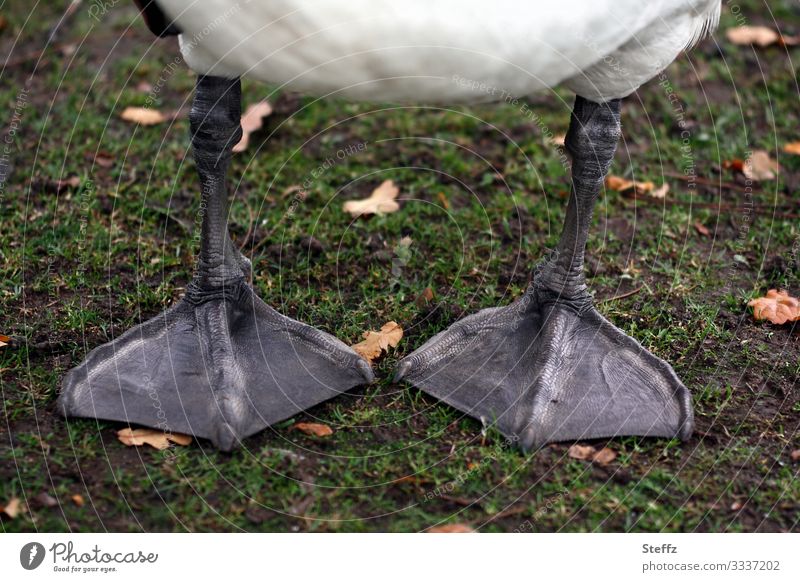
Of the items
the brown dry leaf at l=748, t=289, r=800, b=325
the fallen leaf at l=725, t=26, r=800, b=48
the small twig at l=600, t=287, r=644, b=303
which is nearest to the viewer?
the brown dry leaf at l=748, t=289, r=800, b=325

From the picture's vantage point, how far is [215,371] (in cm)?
287

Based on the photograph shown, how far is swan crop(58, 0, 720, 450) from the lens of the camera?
232 centimetres

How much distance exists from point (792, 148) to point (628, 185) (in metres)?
0.90

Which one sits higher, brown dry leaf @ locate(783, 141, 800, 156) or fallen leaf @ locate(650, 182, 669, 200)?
brown dry leaf @ locate(783, 141, 800, 156)

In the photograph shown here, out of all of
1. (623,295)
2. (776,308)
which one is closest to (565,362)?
(623,295)

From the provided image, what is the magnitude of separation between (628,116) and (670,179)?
0.58m

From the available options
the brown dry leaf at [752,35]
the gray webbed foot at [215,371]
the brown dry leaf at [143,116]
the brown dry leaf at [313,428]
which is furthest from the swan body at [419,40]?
the brown dry leaf at [752,35]

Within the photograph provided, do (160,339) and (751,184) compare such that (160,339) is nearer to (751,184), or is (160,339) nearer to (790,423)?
(790,423)

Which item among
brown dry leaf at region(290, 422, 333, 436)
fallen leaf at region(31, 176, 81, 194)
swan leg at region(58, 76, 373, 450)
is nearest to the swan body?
swan leg at region(58, 76, 373, 450)

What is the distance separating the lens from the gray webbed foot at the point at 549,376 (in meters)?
2.82

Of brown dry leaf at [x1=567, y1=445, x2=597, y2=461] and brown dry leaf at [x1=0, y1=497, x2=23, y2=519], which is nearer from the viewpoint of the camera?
brown dry leaf at [x1=0, y1=497, x2=23, y2=519]

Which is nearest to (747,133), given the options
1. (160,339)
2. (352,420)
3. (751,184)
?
(751,184)

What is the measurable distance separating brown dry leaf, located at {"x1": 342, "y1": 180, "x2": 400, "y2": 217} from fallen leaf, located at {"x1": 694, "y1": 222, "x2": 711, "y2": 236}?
125cm

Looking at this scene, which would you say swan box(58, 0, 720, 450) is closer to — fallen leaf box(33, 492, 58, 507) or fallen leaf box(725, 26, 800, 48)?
fallen leaf box(33, 492, 58, 507)
